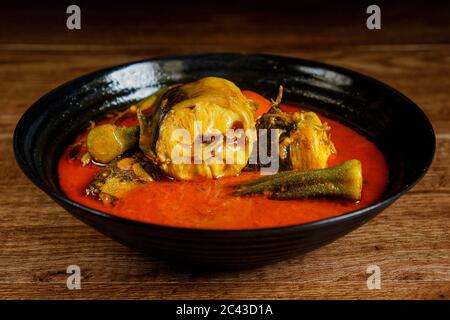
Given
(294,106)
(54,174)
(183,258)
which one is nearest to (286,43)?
(294,106)

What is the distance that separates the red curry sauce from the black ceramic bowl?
6 centimetres

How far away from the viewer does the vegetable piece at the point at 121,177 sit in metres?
1.78

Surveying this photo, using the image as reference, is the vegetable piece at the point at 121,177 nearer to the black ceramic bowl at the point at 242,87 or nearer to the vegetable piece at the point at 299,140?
the black ceramic bowl at the point at 242,87

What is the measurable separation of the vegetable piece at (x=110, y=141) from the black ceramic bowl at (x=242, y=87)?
13 centimetres

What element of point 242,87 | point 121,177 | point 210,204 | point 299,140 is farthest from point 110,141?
point 242,87

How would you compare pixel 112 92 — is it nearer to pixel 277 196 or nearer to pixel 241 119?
pixel 241 119

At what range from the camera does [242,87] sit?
241 cm

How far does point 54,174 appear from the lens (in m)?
1.91

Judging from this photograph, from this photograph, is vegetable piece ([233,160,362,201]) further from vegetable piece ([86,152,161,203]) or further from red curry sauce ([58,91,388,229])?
vegetable piece ([86,152,161,203])

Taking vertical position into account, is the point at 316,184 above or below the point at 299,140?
below

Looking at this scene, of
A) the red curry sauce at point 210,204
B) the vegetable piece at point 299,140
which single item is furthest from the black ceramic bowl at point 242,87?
the vegetable piece at point 299,140

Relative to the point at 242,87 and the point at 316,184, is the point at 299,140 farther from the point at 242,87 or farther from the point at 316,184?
the point at 242,87

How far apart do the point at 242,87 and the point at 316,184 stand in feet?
2.48

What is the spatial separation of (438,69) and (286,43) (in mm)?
745
